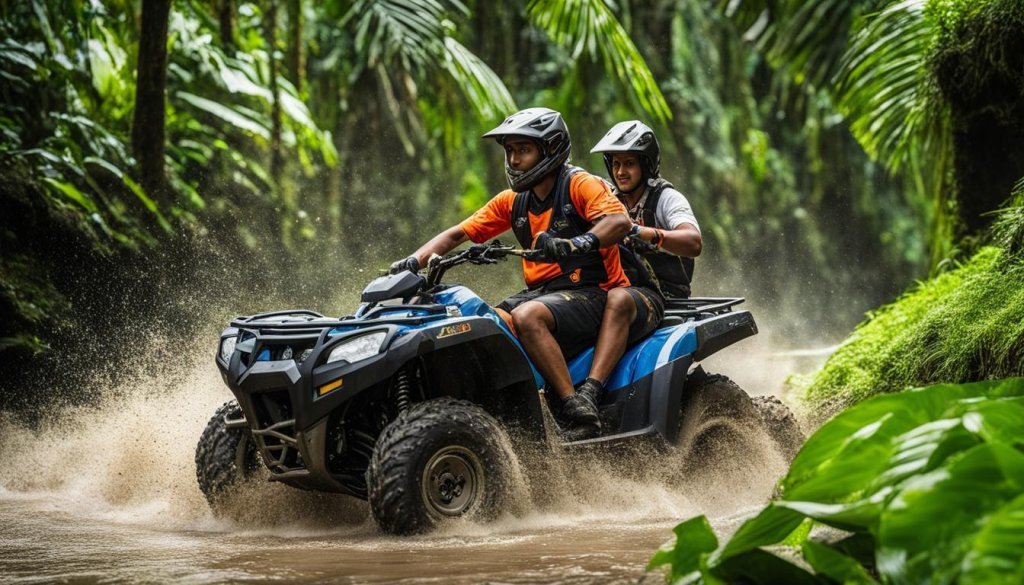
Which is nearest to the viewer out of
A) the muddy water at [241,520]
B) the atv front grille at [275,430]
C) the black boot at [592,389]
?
the muddy water at [241,520]

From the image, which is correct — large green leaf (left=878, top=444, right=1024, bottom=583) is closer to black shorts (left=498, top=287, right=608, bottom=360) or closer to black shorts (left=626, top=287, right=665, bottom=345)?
black shorts (left=498, top=287, right=608, bottom=360)

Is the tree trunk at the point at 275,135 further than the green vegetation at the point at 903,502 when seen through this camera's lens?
Yes

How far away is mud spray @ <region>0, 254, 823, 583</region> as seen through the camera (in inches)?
163

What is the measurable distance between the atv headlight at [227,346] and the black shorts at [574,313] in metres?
1.41

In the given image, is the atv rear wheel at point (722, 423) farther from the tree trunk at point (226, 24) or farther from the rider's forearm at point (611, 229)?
the tree trunk at point (226, 24)

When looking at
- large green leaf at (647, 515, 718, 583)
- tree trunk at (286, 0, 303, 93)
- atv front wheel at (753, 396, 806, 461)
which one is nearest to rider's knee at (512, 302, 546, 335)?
atv front wheel at (753, 396, 806, 461)

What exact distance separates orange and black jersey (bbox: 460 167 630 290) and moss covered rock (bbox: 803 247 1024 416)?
1836mm

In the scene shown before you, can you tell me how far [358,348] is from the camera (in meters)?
5.04

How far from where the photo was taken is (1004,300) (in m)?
6.53

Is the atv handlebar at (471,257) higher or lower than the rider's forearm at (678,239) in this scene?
higher

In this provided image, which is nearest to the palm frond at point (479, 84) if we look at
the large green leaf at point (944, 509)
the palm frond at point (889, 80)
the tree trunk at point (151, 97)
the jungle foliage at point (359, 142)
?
the jungle foliage at point (359, 142)

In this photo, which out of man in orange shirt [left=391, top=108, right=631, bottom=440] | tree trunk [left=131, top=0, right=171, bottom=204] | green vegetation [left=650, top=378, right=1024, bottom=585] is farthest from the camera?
tree trunk [left=131, top=0, right=171, bottom=204]

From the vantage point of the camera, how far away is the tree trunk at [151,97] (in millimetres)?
10250

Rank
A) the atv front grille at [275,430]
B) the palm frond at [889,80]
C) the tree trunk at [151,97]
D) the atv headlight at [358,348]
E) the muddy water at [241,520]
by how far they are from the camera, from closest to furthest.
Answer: the muddy water at [241,520] < the atv headlight at [358,348] < the atv front grille at [275,430] < the palm frond at [889,80] < the tree trunk at [151,97]
